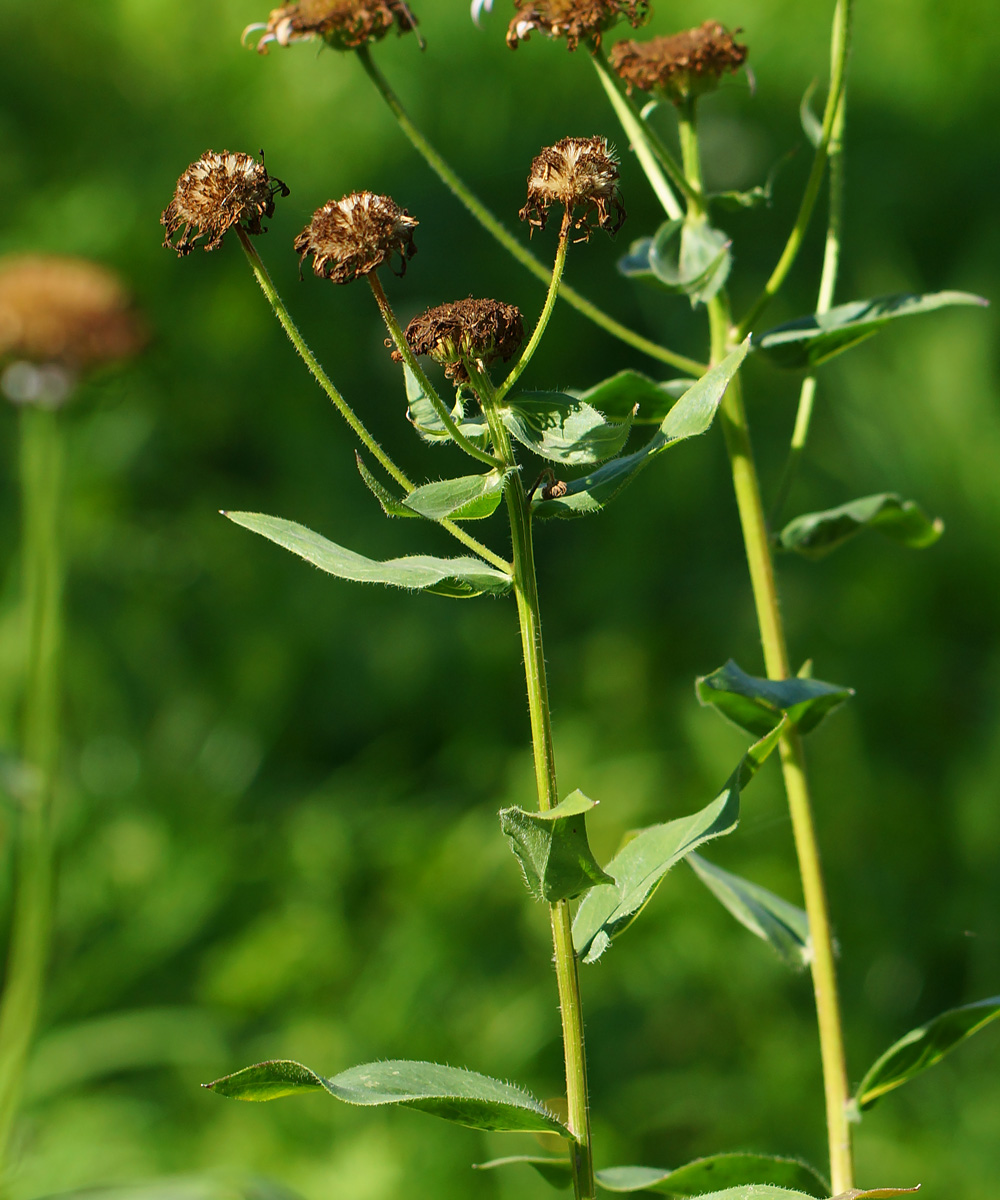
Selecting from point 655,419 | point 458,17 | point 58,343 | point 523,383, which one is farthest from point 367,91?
point 655,419

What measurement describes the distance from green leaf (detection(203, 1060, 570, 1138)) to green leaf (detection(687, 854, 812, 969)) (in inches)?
6.2

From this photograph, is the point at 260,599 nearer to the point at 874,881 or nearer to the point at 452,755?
the point at 452,755

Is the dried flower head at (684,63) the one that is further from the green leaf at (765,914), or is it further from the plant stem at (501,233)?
the green leaf at (765,914)

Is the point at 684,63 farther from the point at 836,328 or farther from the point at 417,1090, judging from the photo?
the point at 417,1090

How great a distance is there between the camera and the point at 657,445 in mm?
403

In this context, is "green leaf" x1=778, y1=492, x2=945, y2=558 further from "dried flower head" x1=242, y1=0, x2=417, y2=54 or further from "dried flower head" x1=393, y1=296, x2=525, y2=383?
"dried flower head" x1=242, y1=0, x2=417, y2=54

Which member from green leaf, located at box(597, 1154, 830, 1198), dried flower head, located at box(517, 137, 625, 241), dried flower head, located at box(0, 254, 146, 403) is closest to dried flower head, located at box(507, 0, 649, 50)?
dried flower head, located at box(517, 137, 625, 241)

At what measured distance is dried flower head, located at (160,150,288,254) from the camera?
42 cm

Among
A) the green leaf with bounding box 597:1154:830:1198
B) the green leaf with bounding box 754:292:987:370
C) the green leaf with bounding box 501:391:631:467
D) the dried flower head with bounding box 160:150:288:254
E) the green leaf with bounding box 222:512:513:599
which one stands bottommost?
the green leaf with bounding box 597:1154:830:1198

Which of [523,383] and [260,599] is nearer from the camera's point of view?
[523,383]

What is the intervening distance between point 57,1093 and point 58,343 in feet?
3.17

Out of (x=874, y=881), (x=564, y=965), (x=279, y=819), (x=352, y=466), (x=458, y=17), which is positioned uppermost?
(x=458, y=17)

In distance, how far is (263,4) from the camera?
2.35 meters

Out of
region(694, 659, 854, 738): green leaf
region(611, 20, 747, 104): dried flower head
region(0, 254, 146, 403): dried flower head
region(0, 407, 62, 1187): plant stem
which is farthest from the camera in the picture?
region(0, 254, 146, 403): dried flower head
